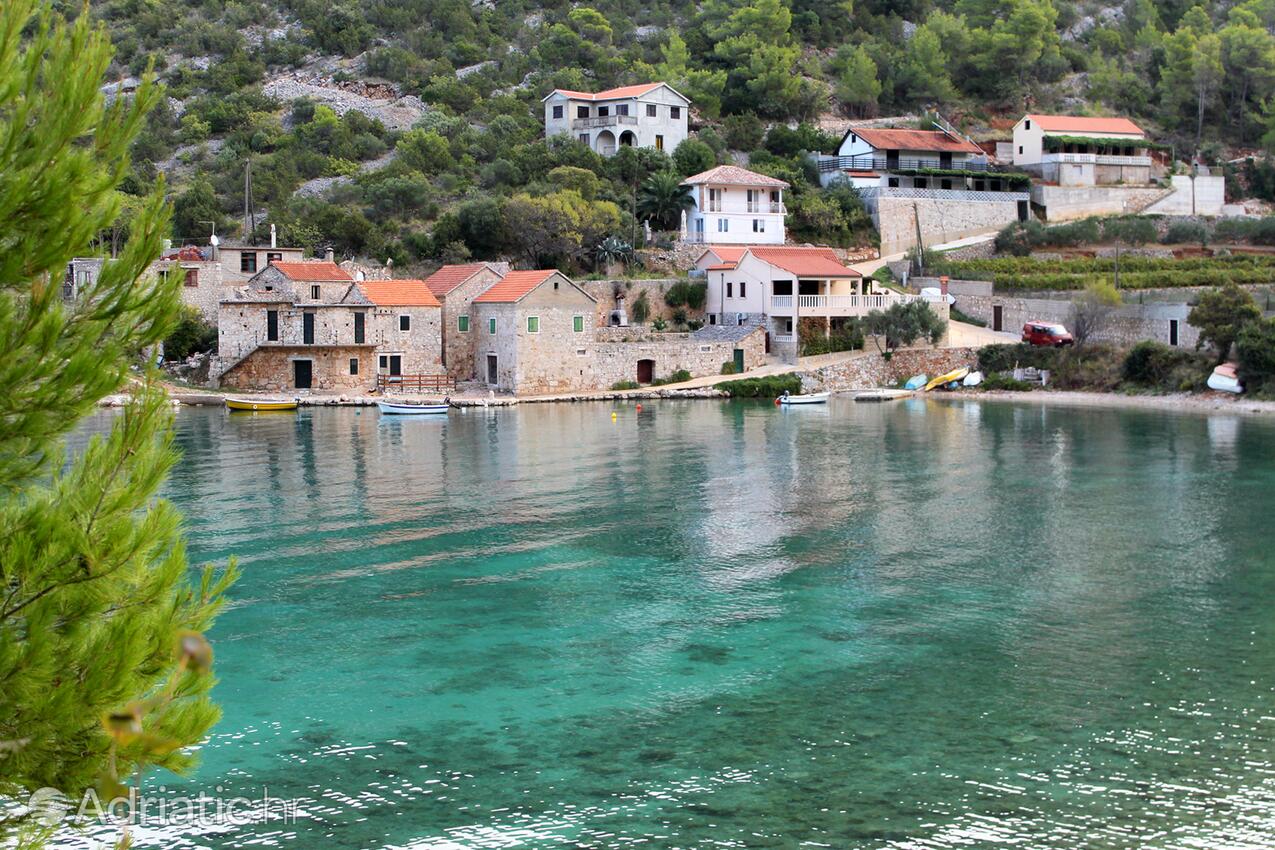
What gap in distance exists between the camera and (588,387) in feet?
148

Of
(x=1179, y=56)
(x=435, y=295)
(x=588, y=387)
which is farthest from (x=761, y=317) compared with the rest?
(x=1179, y=56)

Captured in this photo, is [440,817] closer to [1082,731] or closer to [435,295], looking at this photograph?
[1082,731]

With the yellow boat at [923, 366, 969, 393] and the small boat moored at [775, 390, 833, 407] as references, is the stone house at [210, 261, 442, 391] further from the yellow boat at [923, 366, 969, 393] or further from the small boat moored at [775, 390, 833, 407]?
the yellow boat at [923, 366, 969, 393]

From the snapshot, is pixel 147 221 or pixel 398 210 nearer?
pixel 147 221

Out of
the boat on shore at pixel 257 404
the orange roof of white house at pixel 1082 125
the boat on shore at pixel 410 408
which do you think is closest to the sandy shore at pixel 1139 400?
the boat on shore at pixel 410 408

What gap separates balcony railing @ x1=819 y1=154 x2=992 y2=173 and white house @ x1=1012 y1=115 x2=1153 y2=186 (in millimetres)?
2921

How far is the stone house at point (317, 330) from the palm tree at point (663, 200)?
12217 mm

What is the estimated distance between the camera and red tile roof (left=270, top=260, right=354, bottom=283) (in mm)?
43062

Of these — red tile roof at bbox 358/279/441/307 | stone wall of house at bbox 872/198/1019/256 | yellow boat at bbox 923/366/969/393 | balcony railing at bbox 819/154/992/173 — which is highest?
balcony railing at bbox 819/154/992/173

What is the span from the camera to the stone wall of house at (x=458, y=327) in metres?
45.2

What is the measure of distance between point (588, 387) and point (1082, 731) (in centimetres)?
3242

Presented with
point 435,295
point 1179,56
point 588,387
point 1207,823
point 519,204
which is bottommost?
point 1207,823

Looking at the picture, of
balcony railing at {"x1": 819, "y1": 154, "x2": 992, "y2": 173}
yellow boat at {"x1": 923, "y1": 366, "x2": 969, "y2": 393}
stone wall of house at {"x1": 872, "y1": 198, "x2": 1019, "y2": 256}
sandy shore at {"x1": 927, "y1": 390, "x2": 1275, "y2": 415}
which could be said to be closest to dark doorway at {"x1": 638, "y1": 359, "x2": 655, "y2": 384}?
sandy shore at {"x1": 927, "y1": 390, "x2": 1275, "y2": 415}

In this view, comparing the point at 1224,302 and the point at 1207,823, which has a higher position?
the point at 1224,302
